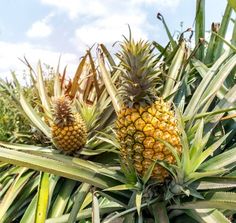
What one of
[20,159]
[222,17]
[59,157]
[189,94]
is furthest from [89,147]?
[222,17]

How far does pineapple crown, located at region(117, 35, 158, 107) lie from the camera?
1.27m

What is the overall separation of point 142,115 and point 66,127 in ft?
2.23

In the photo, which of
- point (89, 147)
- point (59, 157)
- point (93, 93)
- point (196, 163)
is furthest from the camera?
point (93, 93)

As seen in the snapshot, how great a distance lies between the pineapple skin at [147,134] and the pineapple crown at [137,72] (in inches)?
1.2

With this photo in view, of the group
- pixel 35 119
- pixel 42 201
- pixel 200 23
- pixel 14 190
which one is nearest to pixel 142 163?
pixel 42 201

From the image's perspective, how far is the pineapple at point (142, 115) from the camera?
128cm

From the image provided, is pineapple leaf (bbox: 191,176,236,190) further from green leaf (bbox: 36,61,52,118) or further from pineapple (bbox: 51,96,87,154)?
green leaf (bbox: 36,61,52,118)

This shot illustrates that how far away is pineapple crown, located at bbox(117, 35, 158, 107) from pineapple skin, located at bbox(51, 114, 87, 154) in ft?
2.10

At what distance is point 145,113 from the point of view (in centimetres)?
128

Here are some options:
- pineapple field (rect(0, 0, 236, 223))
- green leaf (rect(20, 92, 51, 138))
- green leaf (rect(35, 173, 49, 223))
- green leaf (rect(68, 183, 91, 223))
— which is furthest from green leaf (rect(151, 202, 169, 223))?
green leaf (rect(20, 92, 51, 138))

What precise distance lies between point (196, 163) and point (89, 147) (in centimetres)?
81

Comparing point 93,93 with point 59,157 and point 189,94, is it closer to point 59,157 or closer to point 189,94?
point 189,94

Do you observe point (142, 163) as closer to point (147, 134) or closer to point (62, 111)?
point (147, 134)

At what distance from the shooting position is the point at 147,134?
1277mm
